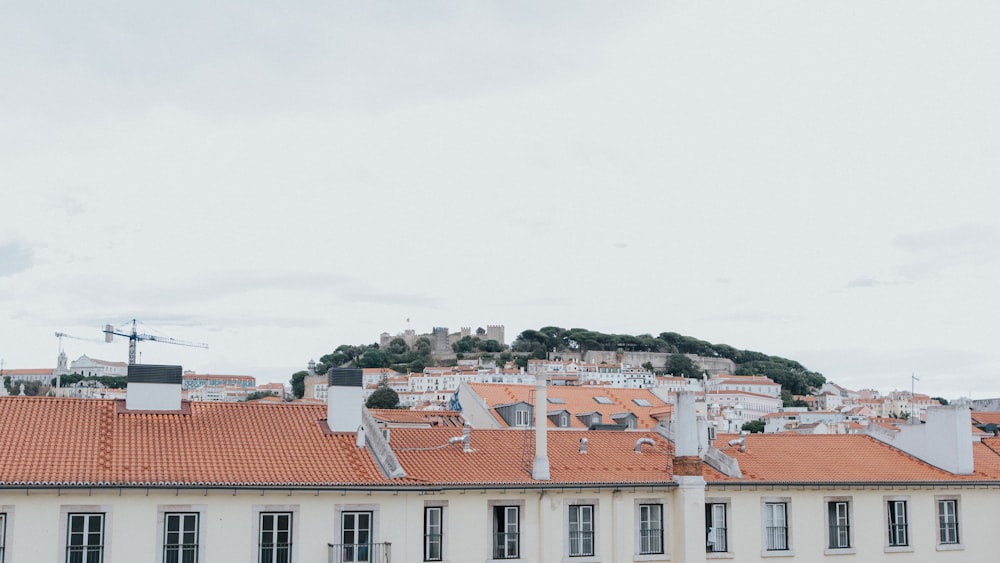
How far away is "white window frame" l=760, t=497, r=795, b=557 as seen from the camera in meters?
32.7

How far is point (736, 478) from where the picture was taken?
106 ft

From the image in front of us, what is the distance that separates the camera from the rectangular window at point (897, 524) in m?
34.5

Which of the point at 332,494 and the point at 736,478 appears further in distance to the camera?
Answer: the point at 736,478

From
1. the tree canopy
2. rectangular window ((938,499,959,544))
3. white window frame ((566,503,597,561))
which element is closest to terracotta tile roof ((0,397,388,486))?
white window frame ((566,503,597,561))

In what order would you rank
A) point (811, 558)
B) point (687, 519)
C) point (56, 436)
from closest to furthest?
point (56, 436) < point (687, 519) < point (811, 558)

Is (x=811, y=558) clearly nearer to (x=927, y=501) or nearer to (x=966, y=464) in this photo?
(x=927, y=501)

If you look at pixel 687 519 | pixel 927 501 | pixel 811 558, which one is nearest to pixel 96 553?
pixel 687 519

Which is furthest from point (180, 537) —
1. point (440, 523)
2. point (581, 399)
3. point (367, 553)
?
point (581, 399)

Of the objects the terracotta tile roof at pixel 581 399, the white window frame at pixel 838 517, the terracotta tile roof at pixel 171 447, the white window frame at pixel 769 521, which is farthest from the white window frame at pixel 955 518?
the terracotta tile roof at pixel 581 399

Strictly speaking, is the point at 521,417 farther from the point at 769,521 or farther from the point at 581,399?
the point at 769,521

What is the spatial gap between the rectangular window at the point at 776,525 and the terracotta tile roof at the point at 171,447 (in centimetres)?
1241

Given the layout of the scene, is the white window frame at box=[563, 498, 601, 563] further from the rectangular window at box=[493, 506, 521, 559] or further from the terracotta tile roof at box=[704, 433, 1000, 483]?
the terracotta tile roof at box=[704, 433, 1000, 483]

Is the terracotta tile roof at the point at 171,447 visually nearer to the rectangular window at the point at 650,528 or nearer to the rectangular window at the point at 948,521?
the rectangular window at the point at 650,528

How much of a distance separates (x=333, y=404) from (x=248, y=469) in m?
4.01
